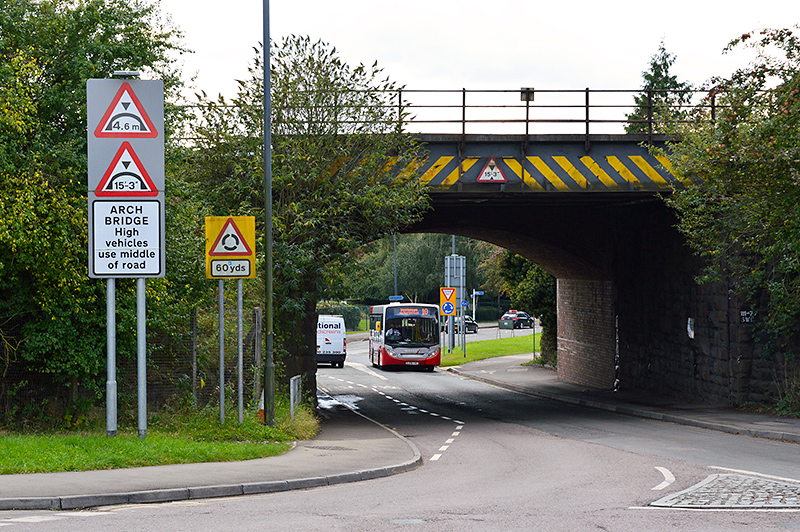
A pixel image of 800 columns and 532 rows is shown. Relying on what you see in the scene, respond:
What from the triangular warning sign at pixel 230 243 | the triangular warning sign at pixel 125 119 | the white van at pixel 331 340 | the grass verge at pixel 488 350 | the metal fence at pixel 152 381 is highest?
the triangular warning sign at pixel 125 119

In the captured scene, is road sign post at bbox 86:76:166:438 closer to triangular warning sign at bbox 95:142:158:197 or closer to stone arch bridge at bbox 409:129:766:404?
triangular warning sign at bbox 95:142:158:197

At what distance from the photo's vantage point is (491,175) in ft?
68.8

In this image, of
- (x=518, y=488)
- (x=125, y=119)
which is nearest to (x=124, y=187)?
(x=125, y=119)

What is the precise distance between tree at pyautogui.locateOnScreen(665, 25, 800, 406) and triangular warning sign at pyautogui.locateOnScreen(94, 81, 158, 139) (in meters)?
10.0

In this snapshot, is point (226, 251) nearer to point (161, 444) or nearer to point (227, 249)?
point (227, 249)

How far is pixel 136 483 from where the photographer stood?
9977 millimetres

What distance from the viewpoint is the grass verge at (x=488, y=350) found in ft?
154

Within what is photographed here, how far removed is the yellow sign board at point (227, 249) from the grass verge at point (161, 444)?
8.26ft

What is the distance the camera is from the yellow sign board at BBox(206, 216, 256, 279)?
14422mm

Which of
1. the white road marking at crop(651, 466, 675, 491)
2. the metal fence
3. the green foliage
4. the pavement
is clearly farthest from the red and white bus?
the green foliage

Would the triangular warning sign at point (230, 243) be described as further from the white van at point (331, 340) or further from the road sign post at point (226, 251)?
the white van at point (331, 340)

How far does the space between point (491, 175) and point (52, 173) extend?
393 inches

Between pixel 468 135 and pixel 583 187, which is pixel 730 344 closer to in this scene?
pixel 583 187

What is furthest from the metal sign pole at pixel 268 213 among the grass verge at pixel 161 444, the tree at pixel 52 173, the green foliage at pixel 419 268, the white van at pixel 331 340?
the green foliage at pixel 419 268
